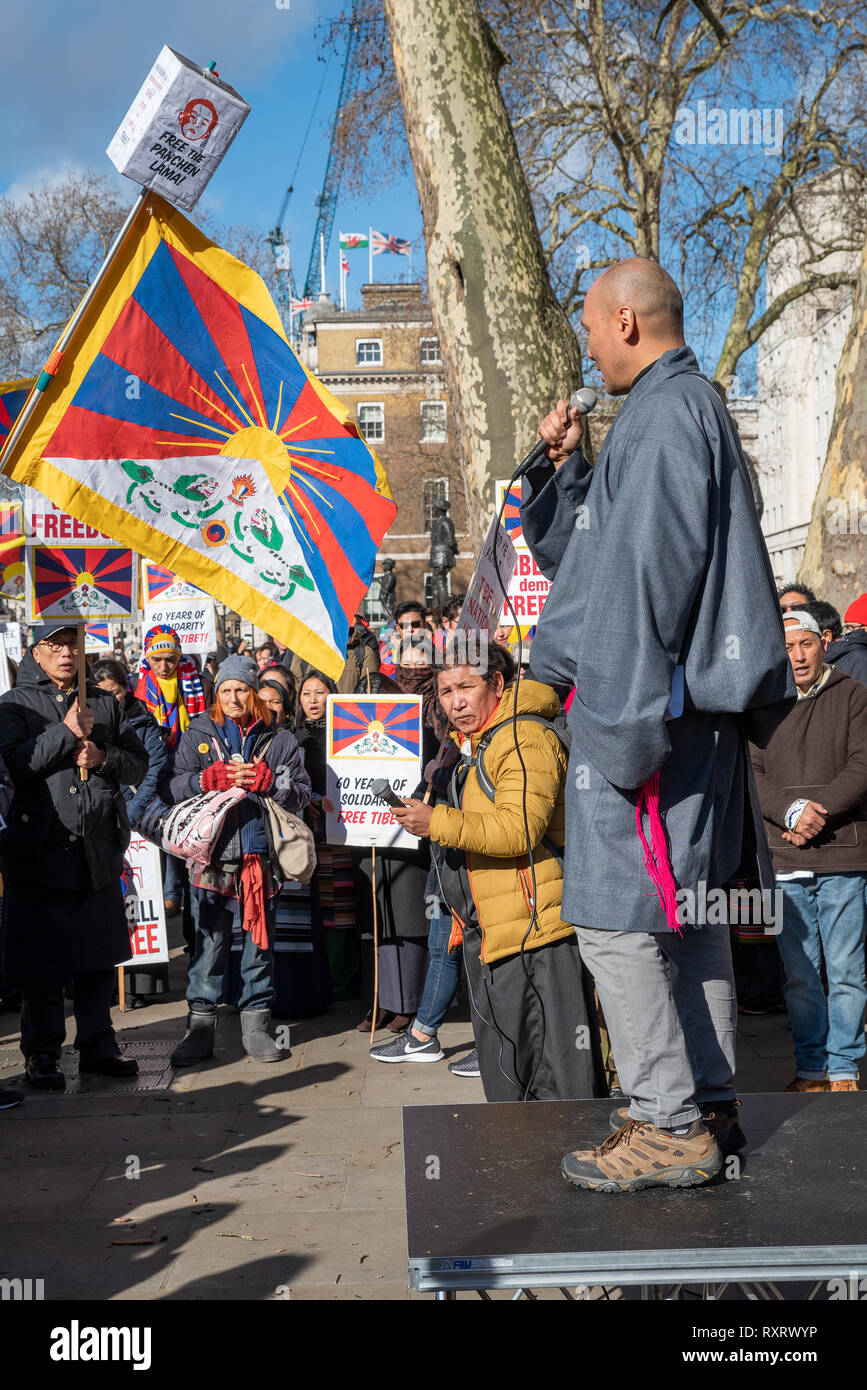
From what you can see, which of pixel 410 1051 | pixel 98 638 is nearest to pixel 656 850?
pixel 410 1051

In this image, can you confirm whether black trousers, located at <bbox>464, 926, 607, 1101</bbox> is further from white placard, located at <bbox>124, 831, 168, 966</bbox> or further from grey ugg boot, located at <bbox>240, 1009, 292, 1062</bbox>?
white placard, located at <bbox>124, 831, 168, 966</bbox>

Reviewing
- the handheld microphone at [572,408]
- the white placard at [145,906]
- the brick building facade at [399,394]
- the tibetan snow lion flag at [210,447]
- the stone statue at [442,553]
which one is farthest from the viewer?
the brick building facade at [399,394]

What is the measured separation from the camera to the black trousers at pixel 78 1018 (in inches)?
265

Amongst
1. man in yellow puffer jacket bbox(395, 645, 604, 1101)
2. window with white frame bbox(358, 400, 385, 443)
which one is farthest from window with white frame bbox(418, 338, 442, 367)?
man in yellow puffer jacket bbox(395, 645, 604, 1101)

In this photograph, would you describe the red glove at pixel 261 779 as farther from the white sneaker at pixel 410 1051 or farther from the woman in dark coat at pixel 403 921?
the white sneaker at pixel 410 1051

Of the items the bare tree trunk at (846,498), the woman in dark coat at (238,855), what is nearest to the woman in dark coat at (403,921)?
the woman in dark coat at (238,855)

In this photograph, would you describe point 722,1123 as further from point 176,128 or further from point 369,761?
point 369,761

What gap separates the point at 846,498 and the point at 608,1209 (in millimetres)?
9049

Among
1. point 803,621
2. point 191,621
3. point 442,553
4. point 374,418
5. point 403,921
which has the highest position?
point 374,418

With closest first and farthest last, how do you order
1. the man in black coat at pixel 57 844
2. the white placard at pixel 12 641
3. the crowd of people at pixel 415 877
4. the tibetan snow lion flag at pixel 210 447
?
the crowd of people at pixel 415 877 → the tibetan snow lion flag at pixel 210 447 → the man in black coat at pixel 57 844 → the white placard at pixel 12 641

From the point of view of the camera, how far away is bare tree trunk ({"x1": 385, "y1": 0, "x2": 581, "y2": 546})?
28.9ft

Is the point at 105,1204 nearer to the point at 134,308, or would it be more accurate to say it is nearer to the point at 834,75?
the point at 134,308

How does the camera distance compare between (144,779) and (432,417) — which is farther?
(432,417)

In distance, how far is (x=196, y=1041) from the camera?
7.27 metres
